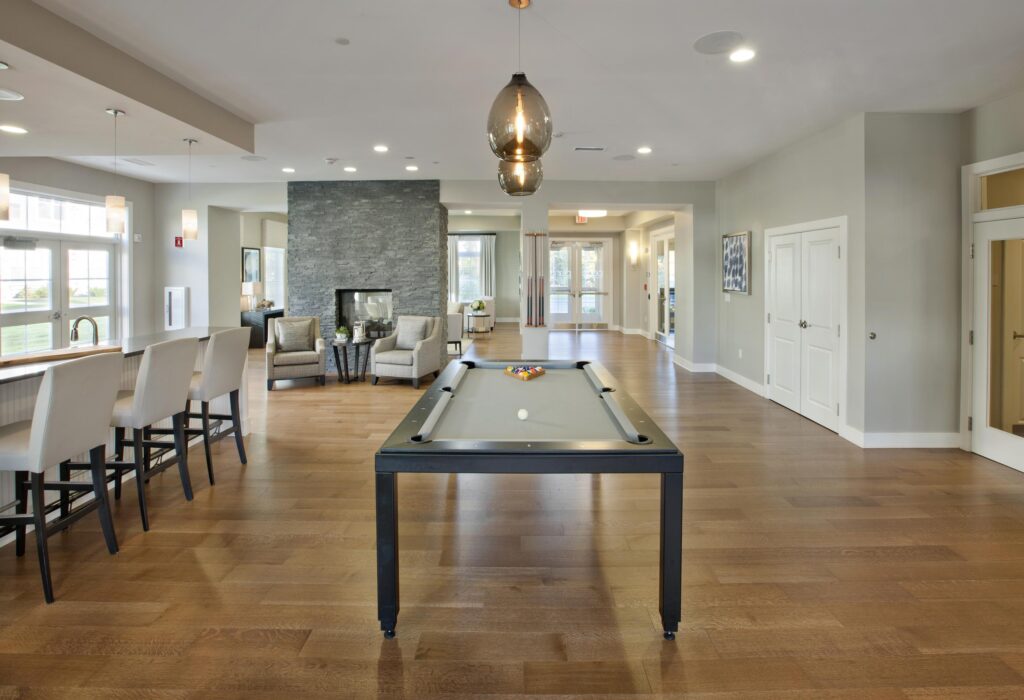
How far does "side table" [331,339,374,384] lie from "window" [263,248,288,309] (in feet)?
16.5

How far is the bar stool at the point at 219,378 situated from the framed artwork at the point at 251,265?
8.04m

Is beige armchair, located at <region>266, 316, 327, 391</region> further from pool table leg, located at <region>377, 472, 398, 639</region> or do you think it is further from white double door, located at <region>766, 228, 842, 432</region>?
pool table leg, located at <region>377, 472, 398, 639</region>

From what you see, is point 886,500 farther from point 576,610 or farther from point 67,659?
point 67,659

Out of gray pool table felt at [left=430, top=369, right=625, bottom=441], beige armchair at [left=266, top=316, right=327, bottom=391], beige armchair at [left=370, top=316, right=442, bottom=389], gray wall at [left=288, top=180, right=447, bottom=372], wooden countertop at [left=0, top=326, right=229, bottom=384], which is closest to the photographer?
gray pool table felt at [left=430, top=369, right=625, bottom=441]

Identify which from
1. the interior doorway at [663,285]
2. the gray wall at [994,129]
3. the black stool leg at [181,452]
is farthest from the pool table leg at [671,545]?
the interior doorway at [663,285]

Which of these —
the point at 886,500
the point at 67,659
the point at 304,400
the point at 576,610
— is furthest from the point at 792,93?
the point at 304,400

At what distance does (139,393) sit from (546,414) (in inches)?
87.5

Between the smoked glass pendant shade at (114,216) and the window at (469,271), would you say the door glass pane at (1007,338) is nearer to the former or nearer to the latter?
the smoked glass pendant shade at (114,216)

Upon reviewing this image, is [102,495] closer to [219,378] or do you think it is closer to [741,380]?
[219,378]

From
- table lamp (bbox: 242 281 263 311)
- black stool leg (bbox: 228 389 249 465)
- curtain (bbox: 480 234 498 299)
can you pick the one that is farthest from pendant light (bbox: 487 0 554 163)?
curtain (bbox: 480 234 498 299)

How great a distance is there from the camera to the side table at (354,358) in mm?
8453

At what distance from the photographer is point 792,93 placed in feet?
14.9

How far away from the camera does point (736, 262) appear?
7.83 meters

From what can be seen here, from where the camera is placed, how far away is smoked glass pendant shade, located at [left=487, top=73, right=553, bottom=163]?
242cm
